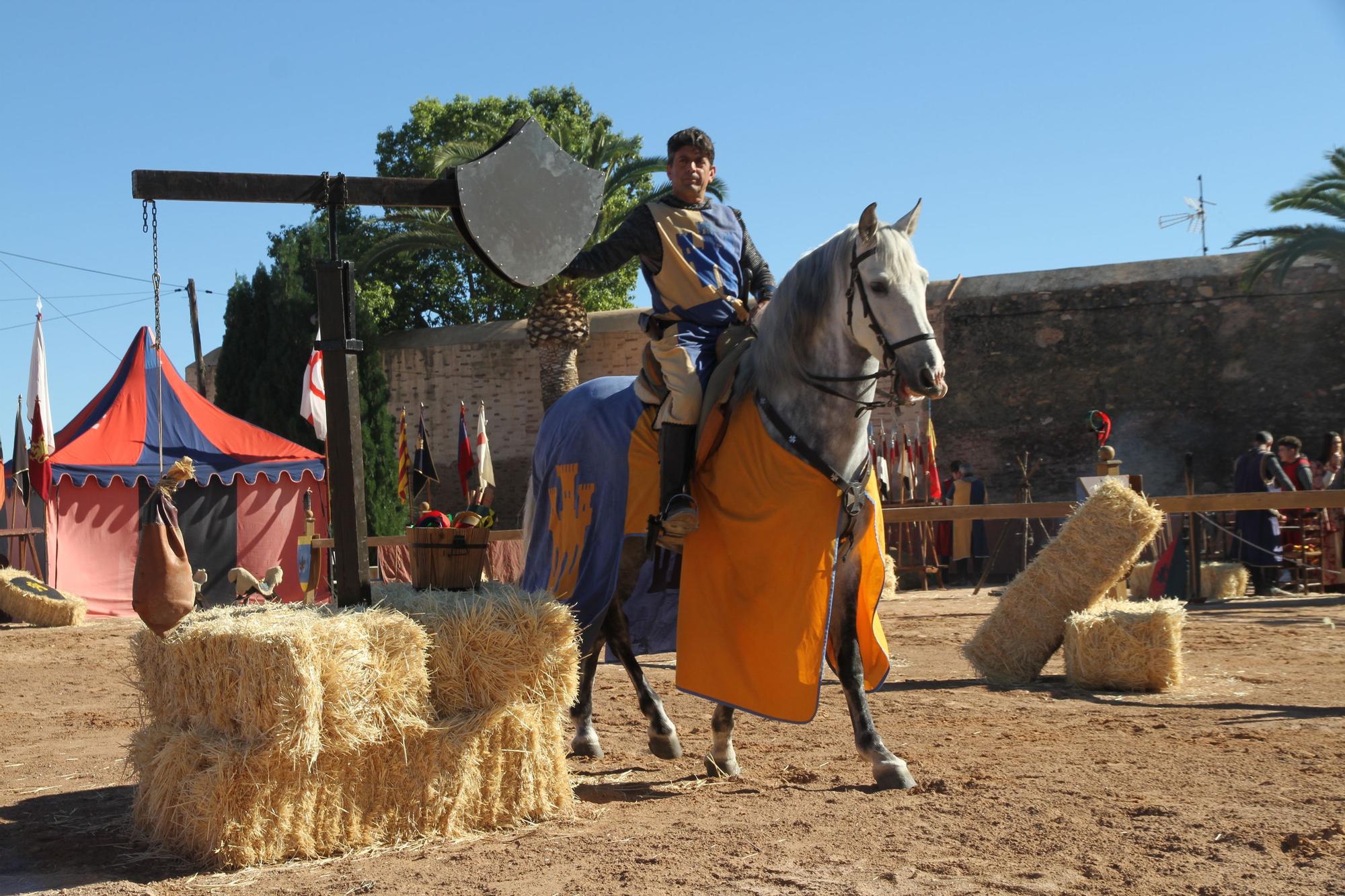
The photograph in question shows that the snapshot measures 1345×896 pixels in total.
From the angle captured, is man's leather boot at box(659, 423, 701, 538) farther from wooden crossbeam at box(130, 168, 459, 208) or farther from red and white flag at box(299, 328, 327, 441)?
red and white flag at box(299, 328, 327, 441)

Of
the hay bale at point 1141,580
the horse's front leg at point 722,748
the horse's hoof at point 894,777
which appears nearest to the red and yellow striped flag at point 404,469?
the hay bale at point 1141,580

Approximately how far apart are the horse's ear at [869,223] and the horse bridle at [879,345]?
5 centimetres

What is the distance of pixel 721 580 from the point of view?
4656 mm

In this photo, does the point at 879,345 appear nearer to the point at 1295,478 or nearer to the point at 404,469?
the point at 1295,478

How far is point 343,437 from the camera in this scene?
4113 millimetres

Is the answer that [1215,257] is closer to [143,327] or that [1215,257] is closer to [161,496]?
[143,327]

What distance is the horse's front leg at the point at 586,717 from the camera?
5.27m

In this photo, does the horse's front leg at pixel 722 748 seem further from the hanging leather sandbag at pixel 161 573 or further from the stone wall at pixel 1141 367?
the stone wall at pixel 1141 367

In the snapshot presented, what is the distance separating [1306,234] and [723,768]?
15.8m

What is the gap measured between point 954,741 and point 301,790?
2903 millimetres

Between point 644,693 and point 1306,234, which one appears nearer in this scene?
point 644,693

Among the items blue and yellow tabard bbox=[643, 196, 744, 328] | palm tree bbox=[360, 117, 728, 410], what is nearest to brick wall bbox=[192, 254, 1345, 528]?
palm tree bbox=[360, 117, 728, 410]

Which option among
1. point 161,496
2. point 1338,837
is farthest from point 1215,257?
point 161,496

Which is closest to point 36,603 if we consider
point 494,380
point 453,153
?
point 453,153
